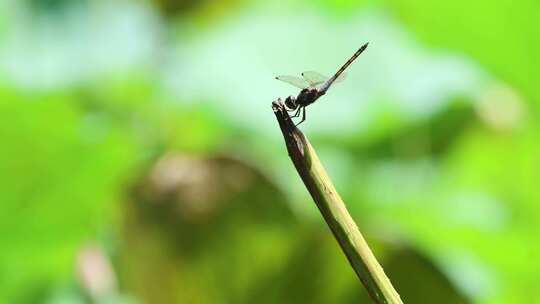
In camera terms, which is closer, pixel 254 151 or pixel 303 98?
pixel 303 98

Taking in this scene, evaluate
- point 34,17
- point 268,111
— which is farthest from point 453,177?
point 34,17

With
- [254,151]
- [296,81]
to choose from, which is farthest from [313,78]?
[254,151]

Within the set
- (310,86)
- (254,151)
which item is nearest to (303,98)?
(310,86)

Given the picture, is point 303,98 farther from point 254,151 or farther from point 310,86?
point 254,151

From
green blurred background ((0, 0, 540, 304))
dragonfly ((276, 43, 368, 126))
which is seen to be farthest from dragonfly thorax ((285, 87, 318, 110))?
green blurred background ((0, 0, 540, 304))

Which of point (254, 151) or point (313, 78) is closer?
point (313, 78)

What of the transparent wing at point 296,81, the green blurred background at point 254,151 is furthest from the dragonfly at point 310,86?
the green blurred background at point 254,151

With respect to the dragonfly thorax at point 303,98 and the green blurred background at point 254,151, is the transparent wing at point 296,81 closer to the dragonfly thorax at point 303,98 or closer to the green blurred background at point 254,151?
the dragonfly thorax at point 303,98

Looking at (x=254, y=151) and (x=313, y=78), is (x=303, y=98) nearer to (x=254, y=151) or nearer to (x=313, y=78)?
(x=313, y=78)
